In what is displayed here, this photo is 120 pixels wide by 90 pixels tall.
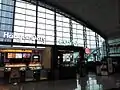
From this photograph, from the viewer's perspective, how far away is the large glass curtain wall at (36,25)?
59.9ft

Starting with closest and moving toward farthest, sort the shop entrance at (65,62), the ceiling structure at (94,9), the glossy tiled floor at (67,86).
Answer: the glossy tiled floor at (67,86)
the shop entrance at (65,62)
the ceiling structure at (94,9)

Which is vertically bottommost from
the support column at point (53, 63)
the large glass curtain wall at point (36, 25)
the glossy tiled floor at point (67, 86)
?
the glossy tiled floor at point (67, 86)

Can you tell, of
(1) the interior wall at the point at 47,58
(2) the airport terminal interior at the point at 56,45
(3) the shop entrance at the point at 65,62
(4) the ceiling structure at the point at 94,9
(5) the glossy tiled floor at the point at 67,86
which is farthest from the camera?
(4) the ceiling structure at the point at 94,9

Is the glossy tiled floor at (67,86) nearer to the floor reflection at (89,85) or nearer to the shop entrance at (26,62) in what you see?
the floor reflection at (89,85)

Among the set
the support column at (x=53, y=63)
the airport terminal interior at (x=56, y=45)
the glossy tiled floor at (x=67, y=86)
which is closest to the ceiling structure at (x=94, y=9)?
the airport terminal interior at (x=56, y=45)

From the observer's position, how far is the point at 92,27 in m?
26.9

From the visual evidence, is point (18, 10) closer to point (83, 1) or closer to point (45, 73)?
point (83, 1)

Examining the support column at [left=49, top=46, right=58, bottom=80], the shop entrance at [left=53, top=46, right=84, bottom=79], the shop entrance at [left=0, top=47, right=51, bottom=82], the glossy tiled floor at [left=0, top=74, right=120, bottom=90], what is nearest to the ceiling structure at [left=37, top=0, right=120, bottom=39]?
the shop entrance at [left=53, top=46, right=84, bottom=79]

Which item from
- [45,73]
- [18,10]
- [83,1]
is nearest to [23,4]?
[18,10]

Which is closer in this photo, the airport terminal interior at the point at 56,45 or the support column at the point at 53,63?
the airport terminal interior at the point at 56,45

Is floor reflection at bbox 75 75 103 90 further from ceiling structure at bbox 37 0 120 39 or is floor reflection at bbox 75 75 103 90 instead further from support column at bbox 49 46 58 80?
ceiling structure at bbox 37 0 120 39

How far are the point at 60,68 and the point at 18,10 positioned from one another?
9.40 m

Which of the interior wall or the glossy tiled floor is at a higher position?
the interior wall

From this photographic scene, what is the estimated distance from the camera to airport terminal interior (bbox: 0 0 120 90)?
12227mm
